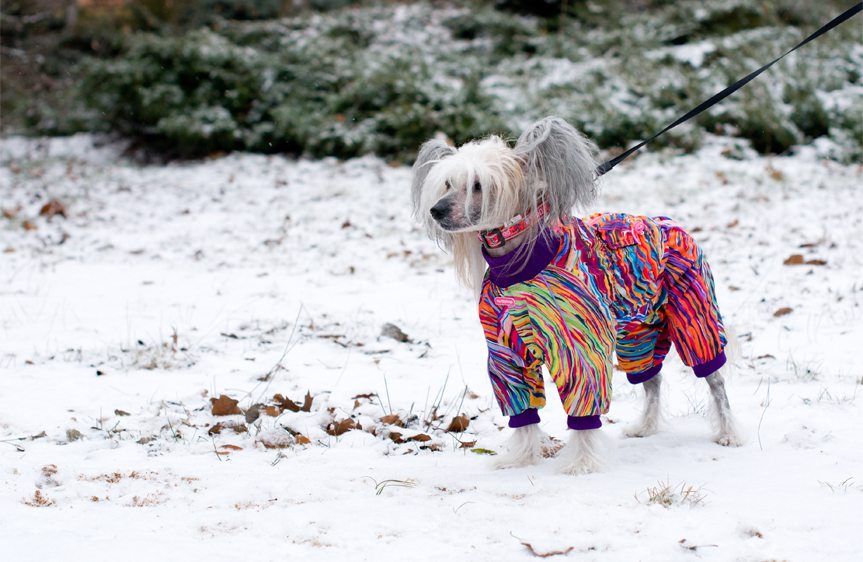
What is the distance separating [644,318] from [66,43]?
53.4ft

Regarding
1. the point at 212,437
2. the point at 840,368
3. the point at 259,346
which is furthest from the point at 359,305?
the point at 840,368

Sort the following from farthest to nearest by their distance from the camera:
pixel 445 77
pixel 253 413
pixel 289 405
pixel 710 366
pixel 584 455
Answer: pixel 445 77
pixel 289 405
pixel 253 413
pixel 710 366
pixel 584 455

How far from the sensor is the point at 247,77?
11.6 m

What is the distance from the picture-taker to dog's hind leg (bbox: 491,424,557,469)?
288 cm

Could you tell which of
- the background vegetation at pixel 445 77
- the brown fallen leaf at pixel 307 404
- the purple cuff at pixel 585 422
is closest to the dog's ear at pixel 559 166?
the purple cuff at pixel 585 422

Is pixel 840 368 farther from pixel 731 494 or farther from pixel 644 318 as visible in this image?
pixel 731 494

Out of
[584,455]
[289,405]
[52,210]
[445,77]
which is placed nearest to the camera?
[584,455]

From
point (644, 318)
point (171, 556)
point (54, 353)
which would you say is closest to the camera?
point (171, 556)

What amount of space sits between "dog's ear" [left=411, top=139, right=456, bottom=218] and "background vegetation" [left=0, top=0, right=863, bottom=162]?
7.19 m

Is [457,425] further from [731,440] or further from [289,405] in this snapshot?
[731,440]

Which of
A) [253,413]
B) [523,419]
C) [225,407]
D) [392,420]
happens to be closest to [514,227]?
[523,419]

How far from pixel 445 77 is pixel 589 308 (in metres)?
9.47

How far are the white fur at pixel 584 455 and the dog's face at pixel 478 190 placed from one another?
940 mm

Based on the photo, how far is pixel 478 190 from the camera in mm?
2617
